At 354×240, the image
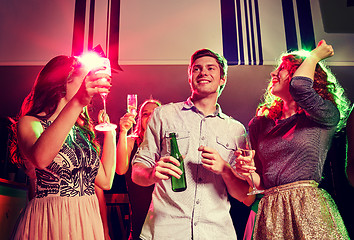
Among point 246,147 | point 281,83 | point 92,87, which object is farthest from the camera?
point 281,83

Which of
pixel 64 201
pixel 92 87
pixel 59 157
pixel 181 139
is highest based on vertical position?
pixel 92 87

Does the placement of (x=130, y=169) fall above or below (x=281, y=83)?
below

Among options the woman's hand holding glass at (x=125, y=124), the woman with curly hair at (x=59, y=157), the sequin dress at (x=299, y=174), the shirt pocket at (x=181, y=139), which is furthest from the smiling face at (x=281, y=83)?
the woman's hand holding glass at (x=125, y=124)

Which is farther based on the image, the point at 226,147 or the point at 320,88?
the point at 320,88

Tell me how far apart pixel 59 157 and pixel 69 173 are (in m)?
0.10

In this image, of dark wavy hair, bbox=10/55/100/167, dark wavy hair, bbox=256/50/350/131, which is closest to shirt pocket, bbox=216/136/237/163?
dark wavy hair, bbox=256/50/350/131

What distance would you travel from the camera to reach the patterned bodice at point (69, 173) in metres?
1.40

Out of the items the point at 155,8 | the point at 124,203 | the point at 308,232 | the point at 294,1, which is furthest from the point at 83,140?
the point at 294,1

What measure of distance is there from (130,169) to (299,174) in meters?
1.58

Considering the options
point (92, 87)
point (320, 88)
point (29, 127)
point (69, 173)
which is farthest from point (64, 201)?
point (320, 88)

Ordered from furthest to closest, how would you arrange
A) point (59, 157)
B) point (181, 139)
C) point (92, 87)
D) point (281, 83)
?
point (281, 83) → point (181, 139) → point (59, 157) → point (92, 87)

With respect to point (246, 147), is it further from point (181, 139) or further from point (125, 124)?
point (125, 124)

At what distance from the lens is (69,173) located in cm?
145

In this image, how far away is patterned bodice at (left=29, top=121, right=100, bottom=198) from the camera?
4.61 ft
